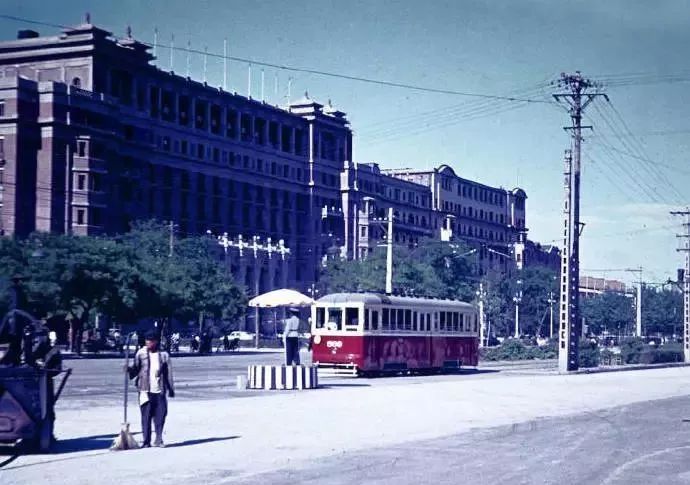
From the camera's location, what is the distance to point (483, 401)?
28.0 metres

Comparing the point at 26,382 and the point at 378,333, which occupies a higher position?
the point at 378,333

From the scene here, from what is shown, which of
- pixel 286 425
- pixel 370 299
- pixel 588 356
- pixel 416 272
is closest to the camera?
pixel 286 425

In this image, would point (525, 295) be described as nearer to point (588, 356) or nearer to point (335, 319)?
point (588, 356)

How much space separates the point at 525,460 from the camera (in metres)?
15.4

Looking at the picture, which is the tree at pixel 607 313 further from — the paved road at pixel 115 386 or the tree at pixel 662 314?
the paved road at pixel 115 386

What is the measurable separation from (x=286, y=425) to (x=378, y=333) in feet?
61.8

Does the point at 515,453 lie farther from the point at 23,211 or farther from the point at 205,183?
the point at 205,183

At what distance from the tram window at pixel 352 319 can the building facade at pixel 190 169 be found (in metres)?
35.8

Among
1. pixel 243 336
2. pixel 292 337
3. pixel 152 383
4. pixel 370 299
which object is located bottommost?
pixel 243 336

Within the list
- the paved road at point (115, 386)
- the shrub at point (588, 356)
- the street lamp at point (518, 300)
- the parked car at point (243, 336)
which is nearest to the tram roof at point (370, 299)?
the paved road at point (115, 386)

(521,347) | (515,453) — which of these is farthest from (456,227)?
(515,453)

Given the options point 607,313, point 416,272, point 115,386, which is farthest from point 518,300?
point 115,386

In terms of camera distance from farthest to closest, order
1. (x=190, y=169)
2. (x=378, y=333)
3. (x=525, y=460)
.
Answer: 1. (x=190, y=169)
2. (x=378, y=333)
3. (x=525, y=460)

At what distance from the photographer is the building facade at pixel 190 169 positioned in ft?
281
